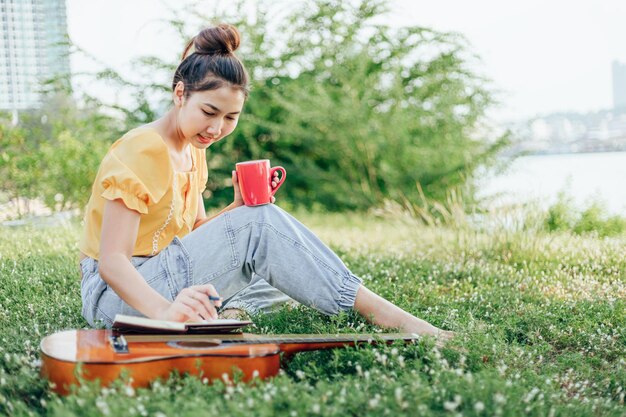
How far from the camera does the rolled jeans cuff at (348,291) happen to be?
2756mm

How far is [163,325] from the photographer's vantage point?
2.24m

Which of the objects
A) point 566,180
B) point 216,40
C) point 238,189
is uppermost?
point 216,40

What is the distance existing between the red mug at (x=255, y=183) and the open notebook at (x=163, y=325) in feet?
1.99

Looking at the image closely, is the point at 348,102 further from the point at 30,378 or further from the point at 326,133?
the point at 30,378

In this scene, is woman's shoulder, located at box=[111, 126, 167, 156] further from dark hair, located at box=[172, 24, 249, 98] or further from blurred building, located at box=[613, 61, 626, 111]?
blurred building, located at box=[613, 61, 626, 111]

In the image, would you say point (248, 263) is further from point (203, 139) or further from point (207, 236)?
point (203, 139)

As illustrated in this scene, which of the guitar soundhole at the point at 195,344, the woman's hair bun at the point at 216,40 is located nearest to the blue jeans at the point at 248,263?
the guitar soundhole at the point at 195,344

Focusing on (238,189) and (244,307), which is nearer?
(238,189)

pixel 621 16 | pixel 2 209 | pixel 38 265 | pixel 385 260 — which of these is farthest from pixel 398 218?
pixel 621 16

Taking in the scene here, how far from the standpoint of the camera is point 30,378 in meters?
2.19

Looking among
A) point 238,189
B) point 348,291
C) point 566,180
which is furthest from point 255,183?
point 566,180

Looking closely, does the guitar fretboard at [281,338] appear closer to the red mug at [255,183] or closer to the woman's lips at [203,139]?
the red mug at [255,183]

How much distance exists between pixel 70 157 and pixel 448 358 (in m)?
6.29

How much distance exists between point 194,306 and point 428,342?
848 millimetres
